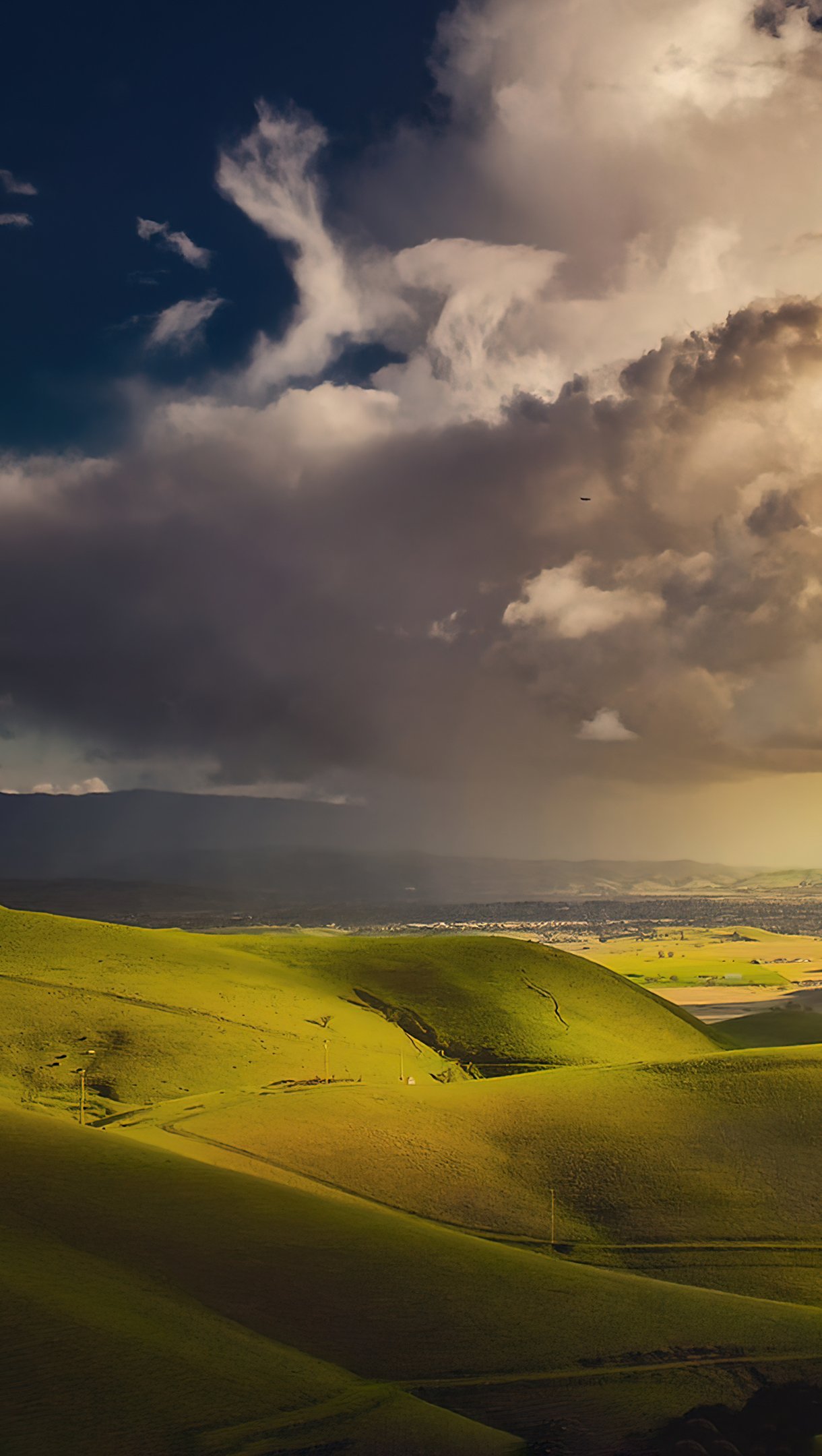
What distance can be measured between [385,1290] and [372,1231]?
7.38m

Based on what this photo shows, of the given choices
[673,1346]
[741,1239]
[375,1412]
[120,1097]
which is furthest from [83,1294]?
[120,1097]

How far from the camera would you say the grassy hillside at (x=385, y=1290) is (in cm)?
4122

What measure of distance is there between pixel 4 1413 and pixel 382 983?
116 meters

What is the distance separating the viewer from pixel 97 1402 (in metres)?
33.4

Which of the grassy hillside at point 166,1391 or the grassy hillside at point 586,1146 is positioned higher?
the grassy hillside at point 166,1391

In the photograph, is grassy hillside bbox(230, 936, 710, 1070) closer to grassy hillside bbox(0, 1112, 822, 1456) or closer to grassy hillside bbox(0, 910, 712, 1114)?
grassy hillside bbox(0, 910, 712, 1114)

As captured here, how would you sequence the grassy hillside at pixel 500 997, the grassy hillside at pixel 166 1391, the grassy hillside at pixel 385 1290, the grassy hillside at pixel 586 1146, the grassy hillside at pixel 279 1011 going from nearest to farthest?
the grassy hillside at pixel 166 1391, the grassy hillside at pixel 385 1290, the grassy hillside at pixel 586 1146, the grassy hillside at pixel 279 1011, the grassy hillside at pixel 500 997

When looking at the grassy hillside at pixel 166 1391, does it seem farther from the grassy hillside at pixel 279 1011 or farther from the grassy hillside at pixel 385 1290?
the grassy hillside at pixel 279 1011

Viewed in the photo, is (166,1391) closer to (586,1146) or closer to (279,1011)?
(586,1146)

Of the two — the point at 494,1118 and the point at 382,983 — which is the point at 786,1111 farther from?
the point at 382,983

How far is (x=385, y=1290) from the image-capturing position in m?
47.1

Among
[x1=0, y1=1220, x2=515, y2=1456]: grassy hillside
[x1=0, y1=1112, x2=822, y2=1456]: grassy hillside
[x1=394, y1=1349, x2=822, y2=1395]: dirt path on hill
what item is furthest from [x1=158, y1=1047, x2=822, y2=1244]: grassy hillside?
[x1=0, y1=1220, x2=515, y2=1456]: grassy hillside

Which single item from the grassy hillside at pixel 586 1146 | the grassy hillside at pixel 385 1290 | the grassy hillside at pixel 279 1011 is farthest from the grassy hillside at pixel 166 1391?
the grassy hillside at pixel 279 1011

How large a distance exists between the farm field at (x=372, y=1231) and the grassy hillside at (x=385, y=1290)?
0.17 meters
